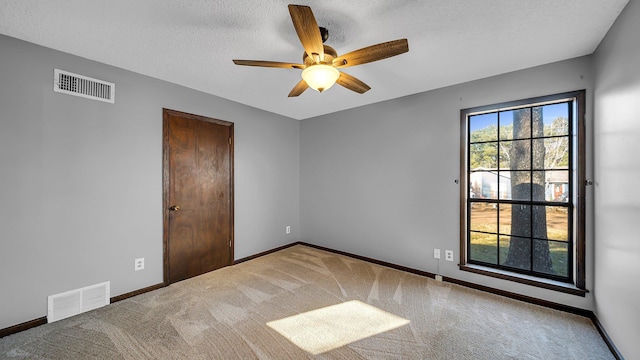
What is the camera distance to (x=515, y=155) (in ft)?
8.95

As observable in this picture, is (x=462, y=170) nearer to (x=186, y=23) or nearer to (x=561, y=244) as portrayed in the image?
(x=561, y=244)

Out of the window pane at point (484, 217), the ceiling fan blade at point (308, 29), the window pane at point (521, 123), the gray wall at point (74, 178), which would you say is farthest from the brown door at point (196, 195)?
the window pane at point (521, 123)

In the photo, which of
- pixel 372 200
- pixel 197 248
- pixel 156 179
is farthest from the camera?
pixel 372 200

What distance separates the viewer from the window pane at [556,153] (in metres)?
2.47

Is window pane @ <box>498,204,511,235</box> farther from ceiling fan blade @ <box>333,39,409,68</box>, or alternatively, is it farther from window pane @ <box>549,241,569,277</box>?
ceiling fan blade @ <box>333,39,409,68</box>

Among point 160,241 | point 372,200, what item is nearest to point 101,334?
point 160,241

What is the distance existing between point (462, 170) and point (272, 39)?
8.28 feet

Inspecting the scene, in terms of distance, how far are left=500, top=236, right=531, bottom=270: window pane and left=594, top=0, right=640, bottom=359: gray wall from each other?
539 millimetres

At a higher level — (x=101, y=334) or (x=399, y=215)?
(x=399, y=215)

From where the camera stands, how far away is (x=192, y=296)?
2.67 m

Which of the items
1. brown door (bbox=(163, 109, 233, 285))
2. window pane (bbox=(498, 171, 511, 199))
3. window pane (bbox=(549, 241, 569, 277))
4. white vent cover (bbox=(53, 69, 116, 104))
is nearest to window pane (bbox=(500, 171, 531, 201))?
window pane (bbox=(498, 171, 511, 199))

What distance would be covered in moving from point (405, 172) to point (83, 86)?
3.73 m

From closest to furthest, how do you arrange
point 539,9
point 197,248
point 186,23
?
point 539,9 < point 186,23 < point 197,248

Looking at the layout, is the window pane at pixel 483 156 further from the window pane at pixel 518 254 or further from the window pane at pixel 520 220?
the window pane at pixel 518 254
